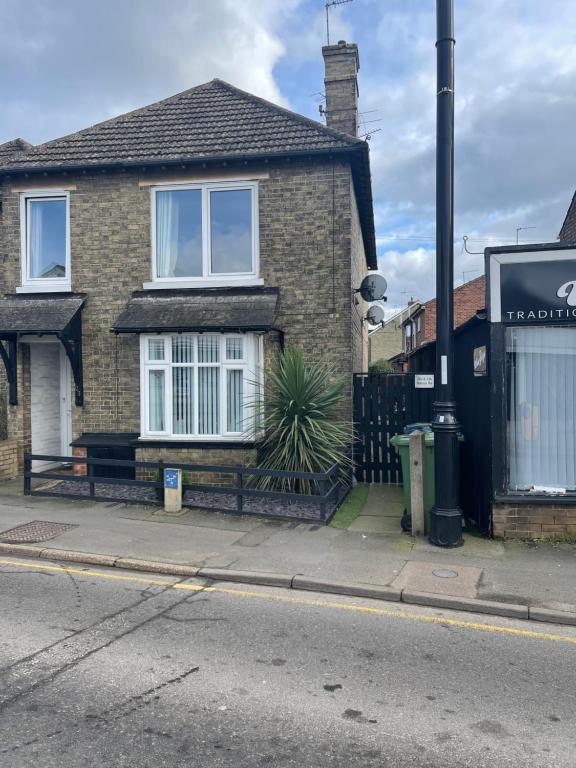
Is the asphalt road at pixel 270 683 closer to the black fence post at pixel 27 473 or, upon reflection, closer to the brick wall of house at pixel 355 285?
the black fence post at pixel 27 473

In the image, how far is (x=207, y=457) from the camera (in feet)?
33.5

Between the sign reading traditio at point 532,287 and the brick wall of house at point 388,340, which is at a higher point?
the brick wall of house at point 388,340

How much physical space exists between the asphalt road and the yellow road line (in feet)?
0.08

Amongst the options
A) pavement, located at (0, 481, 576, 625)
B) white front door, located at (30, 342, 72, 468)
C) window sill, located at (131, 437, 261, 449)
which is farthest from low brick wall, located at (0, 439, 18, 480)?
window sill, located at (131, 437, 261, 449)

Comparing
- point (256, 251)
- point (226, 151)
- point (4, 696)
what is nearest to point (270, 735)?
point (4, 696)

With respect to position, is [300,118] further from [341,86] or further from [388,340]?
[388,340]

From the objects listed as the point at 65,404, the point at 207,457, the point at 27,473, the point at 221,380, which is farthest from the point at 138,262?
the point at 27,473

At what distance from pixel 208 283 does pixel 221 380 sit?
1895mm

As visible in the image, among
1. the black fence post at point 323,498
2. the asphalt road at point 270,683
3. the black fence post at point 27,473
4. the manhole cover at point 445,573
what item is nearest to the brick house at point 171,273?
the black fence post at point 27,473

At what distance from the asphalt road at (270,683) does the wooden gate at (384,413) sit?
5.50 metres

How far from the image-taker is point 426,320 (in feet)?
105

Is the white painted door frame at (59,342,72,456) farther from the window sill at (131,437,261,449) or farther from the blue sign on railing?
the blue sign on railing

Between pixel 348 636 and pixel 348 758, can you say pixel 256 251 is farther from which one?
pixel 348 758

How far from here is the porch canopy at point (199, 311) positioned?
9.88m
